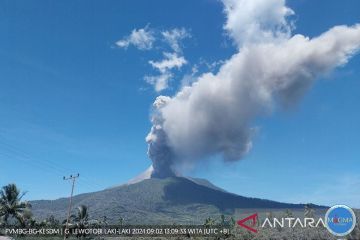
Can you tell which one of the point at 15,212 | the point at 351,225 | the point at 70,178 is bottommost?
the point at 351,225

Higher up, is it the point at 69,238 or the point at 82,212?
the point at 82,212

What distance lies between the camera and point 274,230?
149 metres

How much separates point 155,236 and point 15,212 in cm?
5075

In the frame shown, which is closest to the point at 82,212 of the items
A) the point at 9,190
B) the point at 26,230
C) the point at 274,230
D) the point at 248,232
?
the point at 26,230

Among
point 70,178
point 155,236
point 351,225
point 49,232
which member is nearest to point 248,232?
point 155,236

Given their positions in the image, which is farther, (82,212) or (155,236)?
(155,236)

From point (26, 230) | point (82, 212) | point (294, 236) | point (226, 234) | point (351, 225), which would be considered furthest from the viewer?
point (294, 236)

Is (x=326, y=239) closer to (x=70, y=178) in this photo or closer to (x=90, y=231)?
(x=90, y=231)

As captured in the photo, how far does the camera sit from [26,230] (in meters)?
83.0

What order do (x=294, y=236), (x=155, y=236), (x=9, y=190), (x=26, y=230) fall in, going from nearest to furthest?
(x=9, y=190) → (x=26, y=230) → (x=155, y=236) → (x=294, y=236)

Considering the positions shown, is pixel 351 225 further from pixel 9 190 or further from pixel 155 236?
pixel 155 236

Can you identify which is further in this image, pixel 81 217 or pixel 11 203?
pixel 81 217

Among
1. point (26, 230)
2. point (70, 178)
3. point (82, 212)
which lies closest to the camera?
point (70, 178)

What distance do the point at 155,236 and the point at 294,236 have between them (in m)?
45.3
